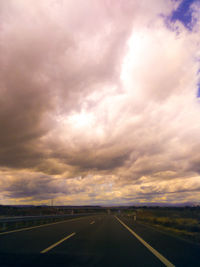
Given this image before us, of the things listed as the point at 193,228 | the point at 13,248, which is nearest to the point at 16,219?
the point at 13,248

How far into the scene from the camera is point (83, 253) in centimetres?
823

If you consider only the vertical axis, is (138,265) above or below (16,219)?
below

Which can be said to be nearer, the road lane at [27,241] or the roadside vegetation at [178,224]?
the road lane at [27,241]

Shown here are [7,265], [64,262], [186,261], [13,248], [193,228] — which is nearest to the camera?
[7,265]

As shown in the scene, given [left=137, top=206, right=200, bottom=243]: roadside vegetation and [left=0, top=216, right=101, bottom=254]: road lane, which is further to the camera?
[left=137, top=206, right=200, bottom=243]: roadside vegetation

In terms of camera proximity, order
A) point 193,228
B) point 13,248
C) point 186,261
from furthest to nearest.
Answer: point 193,228, point 13,248, point 186,261

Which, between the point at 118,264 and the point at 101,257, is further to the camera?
the point at 101,257

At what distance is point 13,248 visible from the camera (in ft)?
29.6

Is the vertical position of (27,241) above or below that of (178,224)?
below

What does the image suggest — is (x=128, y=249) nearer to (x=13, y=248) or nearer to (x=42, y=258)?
(x=42, y=258)

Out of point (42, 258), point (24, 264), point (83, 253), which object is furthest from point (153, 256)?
point (24, 264)

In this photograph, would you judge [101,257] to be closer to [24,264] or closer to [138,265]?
[138,265]

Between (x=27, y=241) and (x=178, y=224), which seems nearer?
(x=27, y=241)

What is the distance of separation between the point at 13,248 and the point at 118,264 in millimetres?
4580
